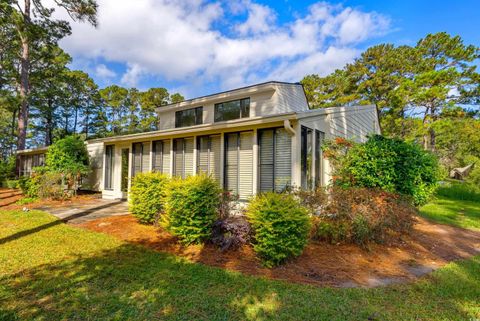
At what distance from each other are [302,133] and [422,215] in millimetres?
5946

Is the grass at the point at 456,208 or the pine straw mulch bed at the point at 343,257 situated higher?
the grass at the point at 456,208

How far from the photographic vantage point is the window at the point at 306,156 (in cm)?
696

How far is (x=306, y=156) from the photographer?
23.4ft

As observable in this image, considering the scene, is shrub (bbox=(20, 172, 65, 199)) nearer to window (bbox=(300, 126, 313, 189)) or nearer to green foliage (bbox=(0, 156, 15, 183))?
green foliage (bbox=(0, 156, 15, 183))

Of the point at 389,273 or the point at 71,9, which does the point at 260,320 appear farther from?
the point at 71,9

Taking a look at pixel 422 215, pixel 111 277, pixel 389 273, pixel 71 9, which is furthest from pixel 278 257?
pixel 71 9

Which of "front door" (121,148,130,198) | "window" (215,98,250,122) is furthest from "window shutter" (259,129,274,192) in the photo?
"front door" (121,148,130,198)

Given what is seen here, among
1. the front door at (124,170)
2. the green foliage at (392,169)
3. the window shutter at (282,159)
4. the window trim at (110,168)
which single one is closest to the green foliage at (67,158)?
the window trim at (110,168)

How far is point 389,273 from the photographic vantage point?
4.18 meters

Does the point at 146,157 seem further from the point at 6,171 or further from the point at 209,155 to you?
the point at 6,171

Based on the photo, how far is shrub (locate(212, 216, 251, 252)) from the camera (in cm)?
491

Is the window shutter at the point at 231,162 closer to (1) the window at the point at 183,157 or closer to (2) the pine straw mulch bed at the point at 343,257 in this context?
(1) the window at the point at 183,157

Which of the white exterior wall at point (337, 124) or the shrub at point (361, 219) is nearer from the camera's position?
the shrub at point (361, 219)

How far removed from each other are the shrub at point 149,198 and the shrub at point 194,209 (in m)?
1.58
